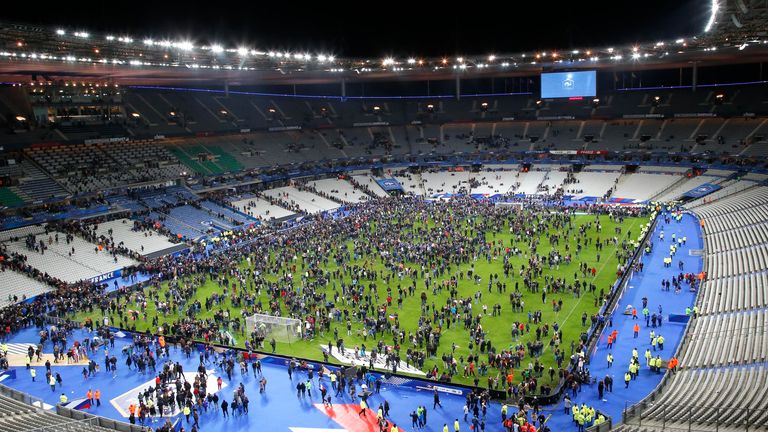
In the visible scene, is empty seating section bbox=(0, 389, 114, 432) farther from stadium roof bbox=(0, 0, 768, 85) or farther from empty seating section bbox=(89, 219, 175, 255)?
empty seating section bbox=(89, 219, 175, 255)

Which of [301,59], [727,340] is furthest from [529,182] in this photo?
[727,340]

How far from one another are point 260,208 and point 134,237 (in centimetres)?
A: 1473

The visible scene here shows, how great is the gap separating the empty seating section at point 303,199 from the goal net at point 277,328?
33335mm

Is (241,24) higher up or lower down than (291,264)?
higher up

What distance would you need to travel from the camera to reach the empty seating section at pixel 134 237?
45812 mm

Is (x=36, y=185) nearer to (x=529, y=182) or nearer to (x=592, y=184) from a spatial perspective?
(x=529, y=182)

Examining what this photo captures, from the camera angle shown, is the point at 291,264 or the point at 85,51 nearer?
the point at 291,264

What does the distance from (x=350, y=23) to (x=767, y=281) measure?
43.1 m

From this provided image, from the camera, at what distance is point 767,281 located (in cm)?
2802

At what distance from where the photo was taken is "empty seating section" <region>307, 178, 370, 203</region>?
67.8 meters

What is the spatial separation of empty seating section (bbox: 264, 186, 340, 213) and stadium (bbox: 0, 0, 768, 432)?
0.46 m

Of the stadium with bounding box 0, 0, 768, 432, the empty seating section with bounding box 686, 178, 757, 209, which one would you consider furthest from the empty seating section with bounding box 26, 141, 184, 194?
the empty seating section with bounding box 686, 178, 757, 209

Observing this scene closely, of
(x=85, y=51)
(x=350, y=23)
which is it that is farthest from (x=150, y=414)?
(x=350, y=23)

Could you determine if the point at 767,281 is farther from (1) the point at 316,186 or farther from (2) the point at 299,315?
(1) the point at 316,186
